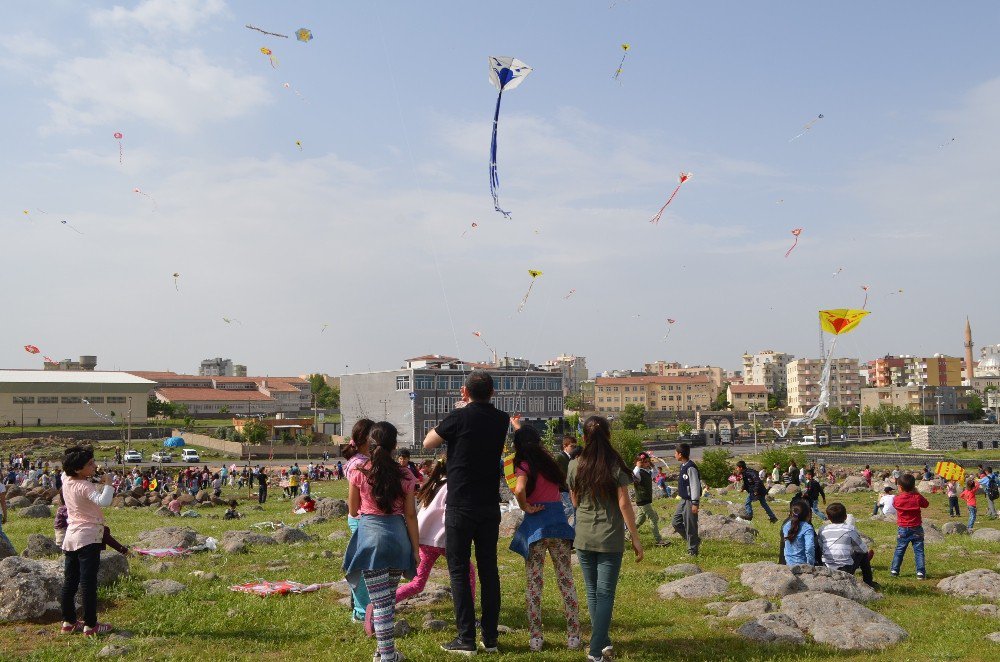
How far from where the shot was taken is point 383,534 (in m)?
6.37

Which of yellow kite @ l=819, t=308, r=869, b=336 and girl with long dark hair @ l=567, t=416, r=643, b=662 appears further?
yellow kite @ l=819, t=308, r=869, b=336

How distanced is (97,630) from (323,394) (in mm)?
167482

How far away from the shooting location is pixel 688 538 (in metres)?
12.4

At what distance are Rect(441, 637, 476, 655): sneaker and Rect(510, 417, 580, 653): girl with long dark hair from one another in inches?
20.6

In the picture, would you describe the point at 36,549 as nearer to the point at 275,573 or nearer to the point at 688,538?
the point at 275,573

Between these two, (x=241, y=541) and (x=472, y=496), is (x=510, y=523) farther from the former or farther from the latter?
(x=472, y=496)

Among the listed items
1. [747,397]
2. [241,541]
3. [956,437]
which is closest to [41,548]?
[241,541]

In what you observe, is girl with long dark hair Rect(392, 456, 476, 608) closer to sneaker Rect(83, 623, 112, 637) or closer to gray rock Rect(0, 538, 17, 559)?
sneaker Rect(83, 623, 112, 637)

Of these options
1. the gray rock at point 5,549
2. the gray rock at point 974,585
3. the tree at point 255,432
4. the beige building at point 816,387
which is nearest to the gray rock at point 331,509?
the gray rock at point 5,549

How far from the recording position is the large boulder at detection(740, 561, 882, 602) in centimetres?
906

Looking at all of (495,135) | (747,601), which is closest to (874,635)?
(747,601)

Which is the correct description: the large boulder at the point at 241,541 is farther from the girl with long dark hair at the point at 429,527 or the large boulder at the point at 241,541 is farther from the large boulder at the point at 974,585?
the large boulder at the point at 974,585

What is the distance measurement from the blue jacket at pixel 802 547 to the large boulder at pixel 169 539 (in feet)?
29.3

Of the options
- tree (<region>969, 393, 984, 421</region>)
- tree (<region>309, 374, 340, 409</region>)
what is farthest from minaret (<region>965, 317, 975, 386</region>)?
tree (<region>309, 374, 340, 409</region>)
